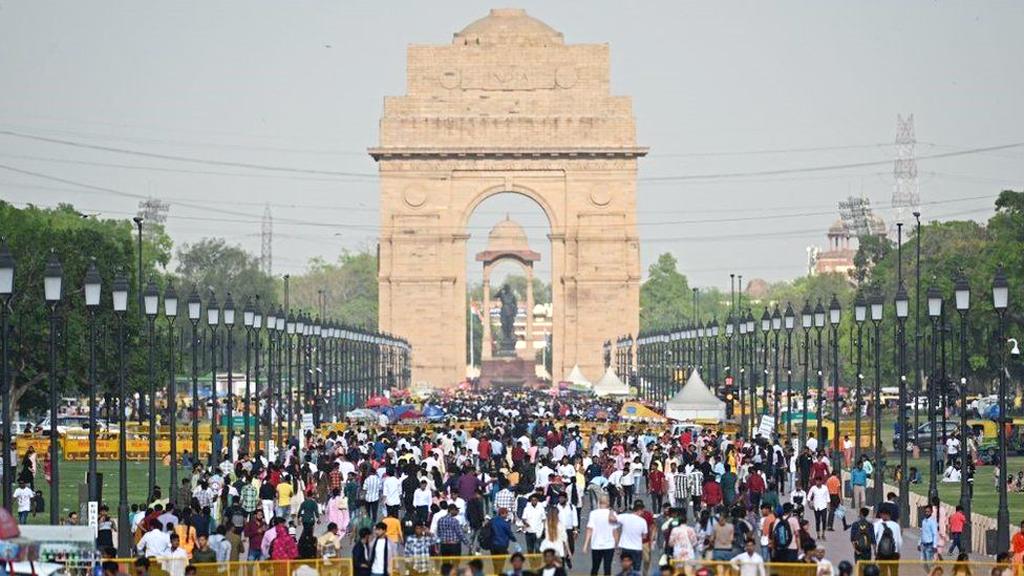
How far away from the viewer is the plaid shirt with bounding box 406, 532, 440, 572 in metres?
31.6

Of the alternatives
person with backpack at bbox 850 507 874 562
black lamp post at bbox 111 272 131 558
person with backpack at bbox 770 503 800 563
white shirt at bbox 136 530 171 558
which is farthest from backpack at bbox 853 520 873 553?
black lamp post at bbox 111 272 131 558

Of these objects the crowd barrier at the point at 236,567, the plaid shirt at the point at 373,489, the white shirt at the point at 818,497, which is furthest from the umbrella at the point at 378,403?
the crowd barrier at the point at 236,567

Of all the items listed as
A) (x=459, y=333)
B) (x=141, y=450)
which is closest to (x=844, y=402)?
(x=459, y=333)

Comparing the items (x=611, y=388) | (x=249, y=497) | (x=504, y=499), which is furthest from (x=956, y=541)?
(x=611, y=388)

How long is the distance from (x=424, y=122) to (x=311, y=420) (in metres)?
52.0

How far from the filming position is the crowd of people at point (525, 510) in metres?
31.7

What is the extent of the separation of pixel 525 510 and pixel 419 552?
436cm

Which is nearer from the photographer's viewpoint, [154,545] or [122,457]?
[154,545]

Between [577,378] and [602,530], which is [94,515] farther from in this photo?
[577,378]

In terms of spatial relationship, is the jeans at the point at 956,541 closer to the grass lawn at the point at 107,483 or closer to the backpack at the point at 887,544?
the backpack at the point at 887,544

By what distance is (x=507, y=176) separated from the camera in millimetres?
129375

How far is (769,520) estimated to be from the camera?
111 feet

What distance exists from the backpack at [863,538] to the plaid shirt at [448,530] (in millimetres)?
5082

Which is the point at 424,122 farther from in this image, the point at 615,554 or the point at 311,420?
the point at 615,554
